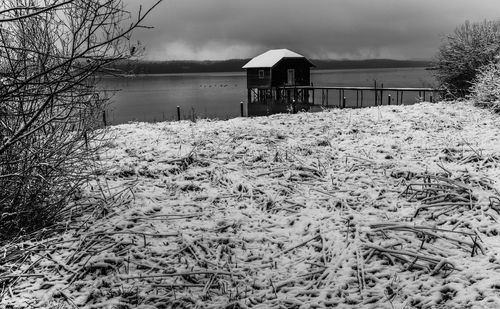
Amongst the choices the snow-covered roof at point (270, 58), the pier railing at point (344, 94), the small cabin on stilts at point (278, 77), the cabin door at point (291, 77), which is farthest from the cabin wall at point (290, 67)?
the pier railing at point (344, 94)

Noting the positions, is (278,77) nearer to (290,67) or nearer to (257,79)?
(290,67)

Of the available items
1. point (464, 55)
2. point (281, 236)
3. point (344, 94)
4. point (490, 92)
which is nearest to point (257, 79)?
point (344, 94)

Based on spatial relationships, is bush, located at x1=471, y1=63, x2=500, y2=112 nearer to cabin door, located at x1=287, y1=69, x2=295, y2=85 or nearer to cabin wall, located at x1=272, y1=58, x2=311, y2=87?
cabin wall, located at x1=272, y1=58, x2=311, y2=87

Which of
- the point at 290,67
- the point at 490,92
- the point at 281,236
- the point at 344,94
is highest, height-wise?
the point at 290,67

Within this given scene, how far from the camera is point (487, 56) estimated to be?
17875 millimetres

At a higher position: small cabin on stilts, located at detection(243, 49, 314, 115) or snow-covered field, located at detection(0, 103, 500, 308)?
small cabin on stilts, located at detection(243, 49, 314, 115)

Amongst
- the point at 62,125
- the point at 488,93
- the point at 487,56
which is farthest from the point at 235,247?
the point at 487,56

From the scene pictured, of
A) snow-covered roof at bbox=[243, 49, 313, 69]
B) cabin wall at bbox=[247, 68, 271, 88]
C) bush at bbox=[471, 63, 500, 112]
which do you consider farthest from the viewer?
cabin wall at bbox=[247, 68, 271, 88]

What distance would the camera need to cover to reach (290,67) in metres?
43.2

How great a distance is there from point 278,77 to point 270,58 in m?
2.68

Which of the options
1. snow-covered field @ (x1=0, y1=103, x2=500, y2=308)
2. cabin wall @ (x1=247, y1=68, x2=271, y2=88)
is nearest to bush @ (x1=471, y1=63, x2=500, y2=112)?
snow-covered field @ (x1=0, y1=103, x2=500, y2=308)

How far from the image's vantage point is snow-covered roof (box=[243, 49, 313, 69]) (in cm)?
4178

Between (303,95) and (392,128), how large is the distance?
34615 mm

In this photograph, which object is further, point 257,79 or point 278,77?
point 257,79
